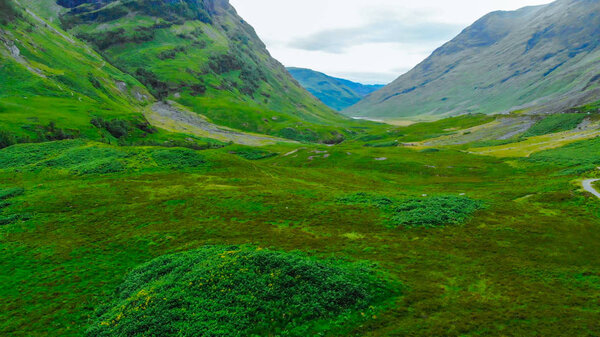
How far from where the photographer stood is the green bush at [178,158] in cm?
7319

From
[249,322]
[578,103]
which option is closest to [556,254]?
[249,322]

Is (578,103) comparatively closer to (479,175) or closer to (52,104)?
(479,175)

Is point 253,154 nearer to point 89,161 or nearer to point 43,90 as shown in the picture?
point 89,161

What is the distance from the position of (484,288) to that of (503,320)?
13.3 feet

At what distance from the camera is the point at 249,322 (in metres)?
19.4

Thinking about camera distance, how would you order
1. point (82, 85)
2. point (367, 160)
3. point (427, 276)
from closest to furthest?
point (427, 276) < point (367, 160) < point (82, 85)

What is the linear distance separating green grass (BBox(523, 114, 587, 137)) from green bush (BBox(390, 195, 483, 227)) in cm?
11951

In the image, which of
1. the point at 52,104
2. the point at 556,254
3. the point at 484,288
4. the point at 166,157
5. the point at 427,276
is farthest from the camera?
the point at 52,104

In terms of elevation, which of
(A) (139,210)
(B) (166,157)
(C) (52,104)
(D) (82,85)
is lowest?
(A) (139,210)

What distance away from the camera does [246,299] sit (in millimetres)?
20750

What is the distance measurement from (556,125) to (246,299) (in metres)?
166

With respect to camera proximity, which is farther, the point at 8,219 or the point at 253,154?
the point at 253,154

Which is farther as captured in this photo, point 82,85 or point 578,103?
point 578,103

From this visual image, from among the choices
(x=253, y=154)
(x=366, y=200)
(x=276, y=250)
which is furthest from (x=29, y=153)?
(x=253, y=154)
